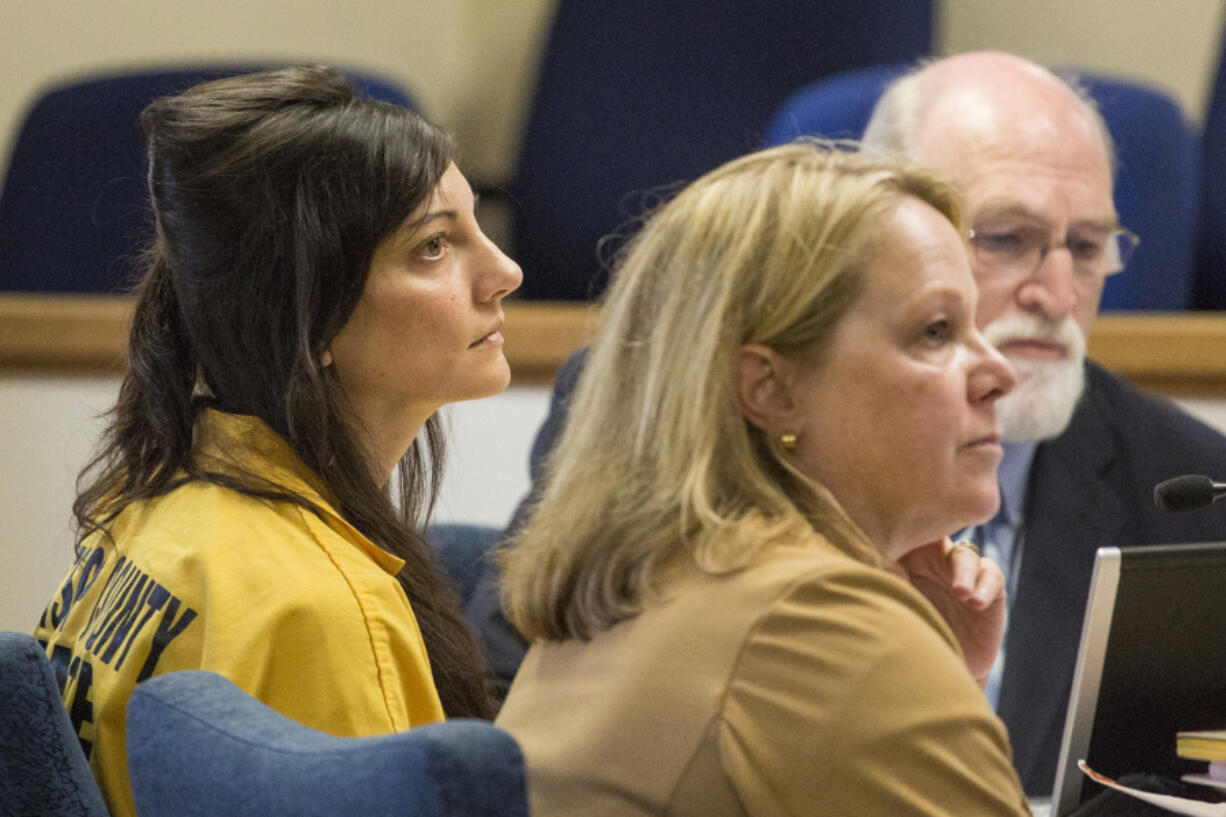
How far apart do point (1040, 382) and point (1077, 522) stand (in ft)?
0.64

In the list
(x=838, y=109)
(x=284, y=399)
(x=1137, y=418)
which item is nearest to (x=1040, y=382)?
(x=1137, y=418)

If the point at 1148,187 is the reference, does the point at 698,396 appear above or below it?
above

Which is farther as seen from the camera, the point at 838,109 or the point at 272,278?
the point at 838,109

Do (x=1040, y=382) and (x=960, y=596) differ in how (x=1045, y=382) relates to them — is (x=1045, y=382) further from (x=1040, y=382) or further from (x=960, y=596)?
(x=960, y=596)

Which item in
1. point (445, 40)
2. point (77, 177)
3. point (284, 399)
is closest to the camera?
point (284, 399)

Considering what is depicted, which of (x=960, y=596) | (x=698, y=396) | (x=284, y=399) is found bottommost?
(x=960, y=596)

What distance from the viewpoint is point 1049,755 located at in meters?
1.94

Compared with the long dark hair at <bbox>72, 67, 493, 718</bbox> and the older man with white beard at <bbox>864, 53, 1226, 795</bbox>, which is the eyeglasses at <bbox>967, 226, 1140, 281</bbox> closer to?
the older man with white beard at <bbox>864, 53, 1226, 795</bbox>

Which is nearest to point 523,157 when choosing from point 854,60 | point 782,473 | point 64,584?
point 854,60

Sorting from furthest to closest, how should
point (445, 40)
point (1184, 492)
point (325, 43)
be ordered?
point (445, 40) → point (325, 43) → point (1184, 492)

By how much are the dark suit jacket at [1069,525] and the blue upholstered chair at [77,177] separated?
1.45 m

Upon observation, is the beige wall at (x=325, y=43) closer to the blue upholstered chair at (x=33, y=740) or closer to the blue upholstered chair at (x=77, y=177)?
the blue upholstered chair at (x=77, y=177)

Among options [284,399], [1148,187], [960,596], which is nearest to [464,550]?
[284,399]

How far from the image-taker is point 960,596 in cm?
143
